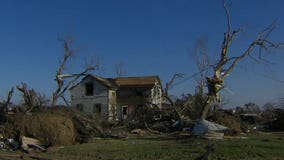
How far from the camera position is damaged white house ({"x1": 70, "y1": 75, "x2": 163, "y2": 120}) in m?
57.1

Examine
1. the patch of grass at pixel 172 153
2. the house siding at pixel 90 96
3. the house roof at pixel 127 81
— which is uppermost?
the house roof at pixel 127 81

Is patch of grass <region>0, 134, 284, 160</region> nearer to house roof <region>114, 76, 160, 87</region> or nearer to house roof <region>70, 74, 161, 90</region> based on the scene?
house roof <region>70, 74, 161, 90</region>

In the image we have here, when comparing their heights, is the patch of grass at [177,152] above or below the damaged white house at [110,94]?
below

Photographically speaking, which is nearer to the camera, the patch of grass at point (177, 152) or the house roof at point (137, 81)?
the patch of grass at point (177, 152)

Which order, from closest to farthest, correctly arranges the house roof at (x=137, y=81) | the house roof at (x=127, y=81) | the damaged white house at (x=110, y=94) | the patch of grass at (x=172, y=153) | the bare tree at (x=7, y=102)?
the patch of grass at (x=172, y=153), the bare tree at (x=7, y=102), the damaged white house at (x=110, y=94), the house roof at (x=127, y=81), the house roof at (x=137, y=81)

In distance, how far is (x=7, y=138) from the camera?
23359 mm

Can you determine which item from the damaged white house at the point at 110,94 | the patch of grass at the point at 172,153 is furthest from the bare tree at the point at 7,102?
the damaged white house at the point at 110,94

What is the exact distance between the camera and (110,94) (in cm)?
5759

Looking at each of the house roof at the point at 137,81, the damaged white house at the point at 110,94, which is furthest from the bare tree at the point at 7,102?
the house roof at the point at 137,81

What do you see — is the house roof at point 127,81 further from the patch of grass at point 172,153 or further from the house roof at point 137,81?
the patch of grass at point 172,153

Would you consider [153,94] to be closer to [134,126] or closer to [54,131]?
[134,126]

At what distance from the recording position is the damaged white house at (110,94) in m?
57.1

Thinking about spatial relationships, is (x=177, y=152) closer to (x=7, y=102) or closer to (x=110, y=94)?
(x=7, y=102)

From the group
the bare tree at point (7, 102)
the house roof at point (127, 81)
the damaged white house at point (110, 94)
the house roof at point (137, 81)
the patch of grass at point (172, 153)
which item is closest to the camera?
the patch of grass at point (172, 153)
